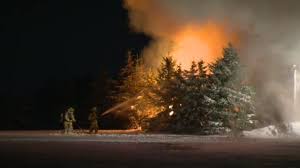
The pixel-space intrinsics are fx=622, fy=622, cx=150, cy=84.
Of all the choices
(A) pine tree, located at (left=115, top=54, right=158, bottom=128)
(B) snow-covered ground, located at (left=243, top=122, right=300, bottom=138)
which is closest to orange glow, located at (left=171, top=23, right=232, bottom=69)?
(A) pine tree, located at (left=115, top=54, right=158, bottom=128)

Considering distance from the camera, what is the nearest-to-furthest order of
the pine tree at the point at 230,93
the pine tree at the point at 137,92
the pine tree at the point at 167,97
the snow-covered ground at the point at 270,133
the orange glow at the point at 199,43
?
1. the snow-covered ground at the point at 270,133
2. the pine tree at the point at 230,93
3. the pine tree at the point at 167,97
4. the pine tree at the point at 137,92
5. the orange glow at the point at 199,43

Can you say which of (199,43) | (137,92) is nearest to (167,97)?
(137,92)

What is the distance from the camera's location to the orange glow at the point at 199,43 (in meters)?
63.2

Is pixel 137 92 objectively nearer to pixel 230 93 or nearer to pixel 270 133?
pixel 230 93

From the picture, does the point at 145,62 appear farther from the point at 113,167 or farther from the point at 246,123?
the point at 113,167

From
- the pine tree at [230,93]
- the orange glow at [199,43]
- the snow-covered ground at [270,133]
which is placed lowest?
the snow-covered ground at [270,133]

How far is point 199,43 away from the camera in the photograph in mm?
66312

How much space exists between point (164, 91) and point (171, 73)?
230cm

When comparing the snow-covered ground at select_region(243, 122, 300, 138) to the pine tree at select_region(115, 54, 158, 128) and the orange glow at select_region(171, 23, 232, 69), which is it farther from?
the orange glow at select_region(171, 23, 232, 69)

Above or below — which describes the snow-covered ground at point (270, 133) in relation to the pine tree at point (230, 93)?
below

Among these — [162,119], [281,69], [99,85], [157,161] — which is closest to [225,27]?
[281,69]

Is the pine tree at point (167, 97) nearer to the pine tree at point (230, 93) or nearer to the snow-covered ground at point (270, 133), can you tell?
the pine tree at point (230, 93)

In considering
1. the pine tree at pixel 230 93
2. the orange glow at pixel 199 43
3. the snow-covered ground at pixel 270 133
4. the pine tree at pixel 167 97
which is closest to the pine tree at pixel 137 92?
the pine tree at pixel 167 97

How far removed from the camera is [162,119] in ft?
155
